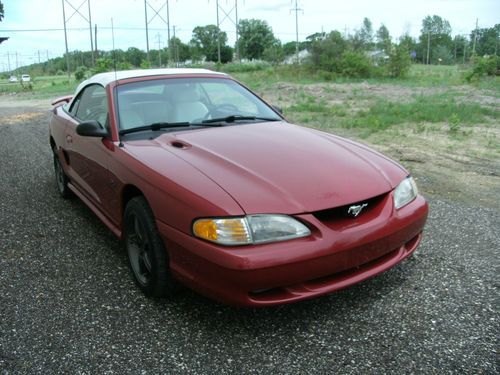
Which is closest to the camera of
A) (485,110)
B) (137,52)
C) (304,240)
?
(304,240)

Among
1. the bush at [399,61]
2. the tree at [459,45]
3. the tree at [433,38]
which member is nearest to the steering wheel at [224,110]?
the bush at [399,61]

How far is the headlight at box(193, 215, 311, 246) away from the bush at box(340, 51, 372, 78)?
24.2 meters

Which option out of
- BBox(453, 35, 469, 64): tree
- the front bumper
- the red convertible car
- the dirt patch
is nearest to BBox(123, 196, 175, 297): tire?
the red convertible car

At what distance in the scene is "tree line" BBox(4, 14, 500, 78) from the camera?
25.6 m

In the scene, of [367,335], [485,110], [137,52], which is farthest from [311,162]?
[137,52]

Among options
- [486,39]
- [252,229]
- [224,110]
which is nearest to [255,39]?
[486,39]

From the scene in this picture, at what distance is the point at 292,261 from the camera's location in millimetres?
2279

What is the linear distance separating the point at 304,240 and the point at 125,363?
1074mm

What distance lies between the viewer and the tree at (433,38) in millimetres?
74562

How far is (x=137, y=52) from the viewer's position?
76.9 m

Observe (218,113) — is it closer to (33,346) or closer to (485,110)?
(33,346)

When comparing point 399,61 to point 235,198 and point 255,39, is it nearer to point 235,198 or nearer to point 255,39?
point 235,198

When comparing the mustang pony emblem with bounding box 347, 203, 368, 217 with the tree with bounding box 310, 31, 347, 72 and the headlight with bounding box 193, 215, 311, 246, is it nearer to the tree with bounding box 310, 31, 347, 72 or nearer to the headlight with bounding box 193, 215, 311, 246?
the headlight with bounding box 193, 215, 311, 246

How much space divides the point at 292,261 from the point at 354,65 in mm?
24579
